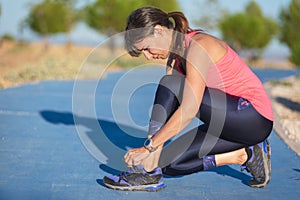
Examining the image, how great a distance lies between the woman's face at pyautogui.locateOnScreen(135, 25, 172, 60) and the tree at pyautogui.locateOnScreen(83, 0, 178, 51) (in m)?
19.2

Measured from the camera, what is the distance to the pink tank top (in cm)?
317

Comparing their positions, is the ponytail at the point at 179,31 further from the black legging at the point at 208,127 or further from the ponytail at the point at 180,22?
the black legging at the point at 208,127

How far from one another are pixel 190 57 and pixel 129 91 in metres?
7.01

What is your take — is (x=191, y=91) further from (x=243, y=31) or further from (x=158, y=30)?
(x=243, y=31)

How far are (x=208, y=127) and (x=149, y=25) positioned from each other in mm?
851

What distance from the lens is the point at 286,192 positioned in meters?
3.33

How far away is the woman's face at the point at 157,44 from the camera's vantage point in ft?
9.66

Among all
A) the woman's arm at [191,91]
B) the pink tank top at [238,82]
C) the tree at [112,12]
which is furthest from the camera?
the tree at [112,12]

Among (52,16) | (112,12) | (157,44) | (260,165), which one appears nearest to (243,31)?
(112,12)

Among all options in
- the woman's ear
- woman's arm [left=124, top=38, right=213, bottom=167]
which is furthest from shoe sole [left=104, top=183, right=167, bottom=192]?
the woman's ear

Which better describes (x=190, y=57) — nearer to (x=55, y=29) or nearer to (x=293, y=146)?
(x=293, y=146)

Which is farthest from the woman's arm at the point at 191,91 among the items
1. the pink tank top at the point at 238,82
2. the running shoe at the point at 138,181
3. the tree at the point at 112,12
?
the tree at the point at 112,12

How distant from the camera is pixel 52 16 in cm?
3206

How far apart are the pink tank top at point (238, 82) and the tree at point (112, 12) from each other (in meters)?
19.0
